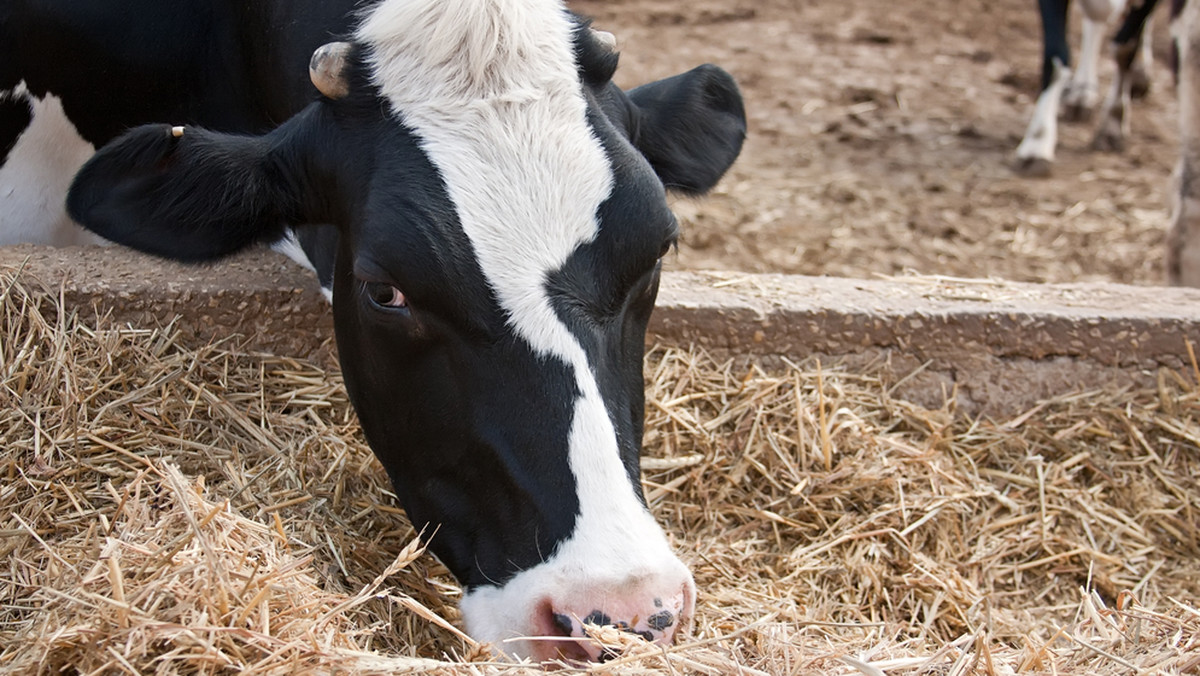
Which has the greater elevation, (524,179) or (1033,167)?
(524,179)

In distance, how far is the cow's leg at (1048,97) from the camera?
679 cm

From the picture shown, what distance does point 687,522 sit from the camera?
3.15m

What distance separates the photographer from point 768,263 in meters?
5.27

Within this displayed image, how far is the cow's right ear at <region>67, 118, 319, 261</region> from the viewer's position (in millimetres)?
2514

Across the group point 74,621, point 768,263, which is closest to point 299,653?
point 74,621

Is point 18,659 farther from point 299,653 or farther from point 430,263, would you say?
point 430,263

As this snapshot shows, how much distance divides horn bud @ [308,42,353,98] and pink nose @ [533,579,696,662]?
114 centimetres

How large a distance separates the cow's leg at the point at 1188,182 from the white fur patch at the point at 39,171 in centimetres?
401

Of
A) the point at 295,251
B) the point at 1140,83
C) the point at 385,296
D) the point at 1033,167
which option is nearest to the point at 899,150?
the point at 1033,167

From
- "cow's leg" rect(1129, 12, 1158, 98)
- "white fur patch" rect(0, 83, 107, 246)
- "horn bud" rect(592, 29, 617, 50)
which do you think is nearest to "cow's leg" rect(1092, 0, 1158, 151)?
"cow's leg" rect(1129, 12, 1158, 98)

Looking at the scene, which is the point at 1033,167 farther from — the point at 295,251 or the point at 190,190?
the point at 190,190

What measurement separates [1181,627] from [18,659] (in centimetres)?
207

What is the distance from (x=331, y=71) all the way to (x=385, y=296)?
494 millimetres

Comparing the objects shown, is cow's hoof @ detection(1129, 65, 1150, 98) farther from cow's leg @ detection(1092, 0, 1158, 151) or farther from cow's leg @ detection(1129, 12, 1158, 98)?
cow's leg @ detection(1092, 0, 1158, 151)
